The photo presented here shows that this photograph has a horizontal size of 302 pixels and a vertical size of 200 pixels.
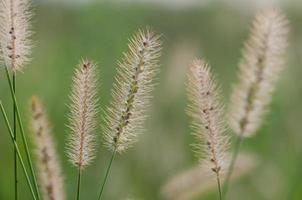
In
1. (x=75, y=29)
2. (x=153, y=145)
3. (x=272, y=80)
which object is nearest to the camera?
(x=272, y=80)

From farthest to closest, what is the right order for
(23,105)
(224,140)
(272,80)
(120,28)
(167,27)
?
(167,27), (120,28), (23,105), (224,140), (272,80)

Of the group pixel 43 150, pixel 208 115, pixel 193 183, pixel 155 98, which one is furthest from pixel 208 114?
pixel 155 98

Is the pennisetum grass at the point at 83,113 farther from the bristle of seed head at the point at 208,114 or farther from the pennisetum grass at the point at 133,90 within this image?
the bristle of seed head at the point at 208,114

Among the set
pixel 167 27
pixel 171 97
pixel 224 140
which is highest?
pixel 167 27

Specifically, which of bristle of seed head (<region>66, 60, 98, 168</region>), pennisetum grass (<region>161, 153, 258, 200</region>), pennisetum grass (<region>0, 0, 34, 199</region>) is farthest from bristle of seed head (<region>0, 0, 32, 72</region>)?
pennisetum grass (<region>161, 153, 258, 200</region>)

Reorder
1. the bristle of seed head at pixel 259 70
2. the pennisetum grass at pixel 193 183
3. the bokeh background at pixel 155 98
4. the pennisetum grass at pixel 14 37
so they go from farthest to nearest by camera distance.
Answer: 1. the bokeh background at pixel 155 98
2. the pennisetum grass at pixel 193 183
3. the pennisetum grass at pixel 14 37
4. the bristle of seed head at pixel 259 70

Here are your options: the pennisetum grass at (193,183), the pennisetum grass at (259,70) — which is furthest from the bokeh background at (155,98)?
the pennisetum grass at (259,70)

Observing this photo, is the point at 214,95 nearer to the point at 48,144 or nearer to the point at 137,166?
the point at 48,144

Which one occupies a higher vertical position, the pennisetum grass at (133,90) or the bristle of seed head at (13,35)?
the bristle of seed head at (13,35)

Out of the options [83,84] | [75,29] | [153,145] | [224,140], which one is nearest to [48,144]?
[83,84]
